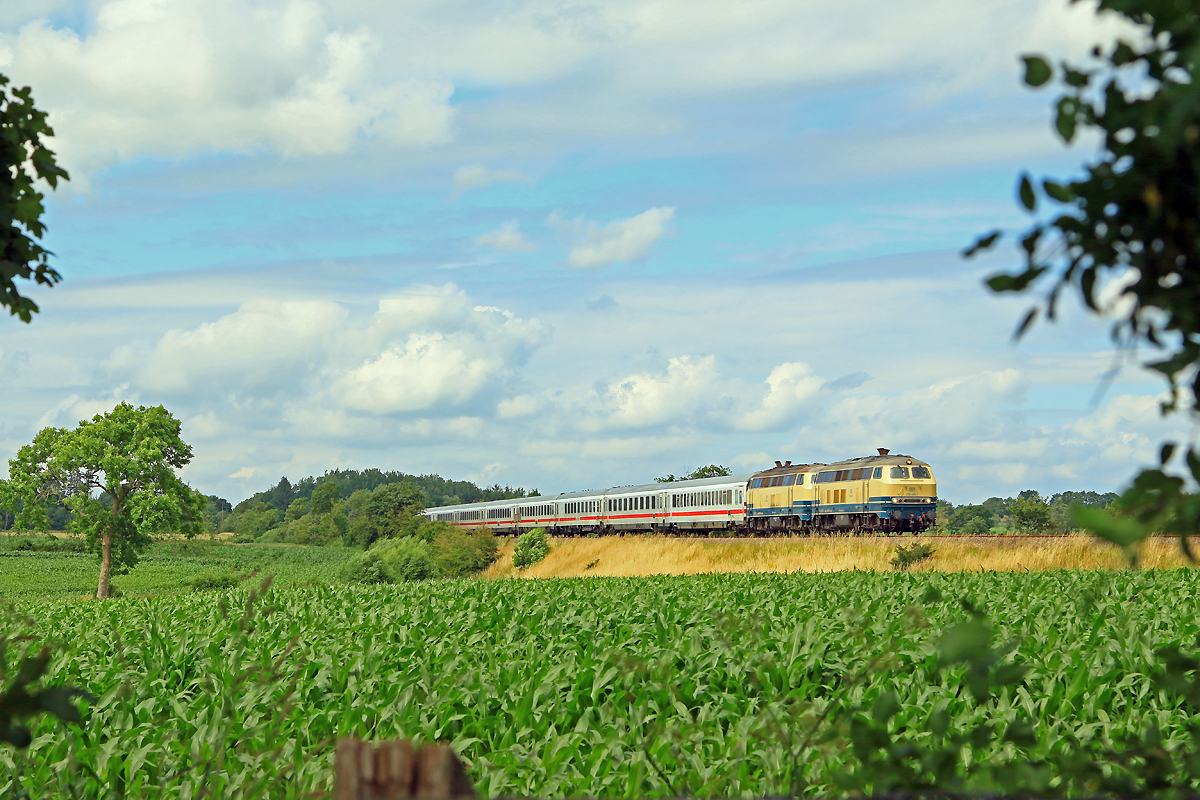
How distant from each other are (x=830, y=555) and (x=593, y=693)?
79.4 ft

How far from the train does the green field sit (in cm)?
2192

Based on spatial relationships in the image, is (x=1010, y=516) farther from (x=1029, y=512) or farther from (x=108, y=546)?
(x=108, y=546)

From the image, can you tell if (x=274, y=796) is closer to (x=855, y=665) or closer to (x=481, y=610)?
(x=855, y=665)

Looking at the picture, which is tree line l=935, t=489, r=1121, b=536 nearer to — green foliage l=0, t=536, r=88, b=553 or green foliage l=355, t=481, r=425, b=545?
green foliage l=355, t=481, r=425, b=545

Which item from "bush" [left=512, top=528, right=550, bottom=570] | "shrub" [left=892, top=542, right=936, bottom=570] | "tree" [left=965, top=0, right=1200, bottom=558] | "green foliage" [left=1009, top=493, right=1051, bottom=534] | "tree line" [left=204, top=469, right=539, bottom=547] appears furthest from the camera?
"tree line" [left=204, top=469, right=539, bottom=547]

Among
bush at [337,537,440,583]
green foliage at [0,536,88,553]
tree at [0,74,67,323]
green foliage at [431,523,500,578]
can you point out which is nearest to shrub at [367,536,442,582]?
bush at [337,537,440,583]

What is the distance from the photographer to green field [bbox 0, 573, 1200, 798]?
24.4ft

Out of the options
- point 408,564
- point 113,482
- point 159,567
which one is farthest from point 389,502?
point 408,564

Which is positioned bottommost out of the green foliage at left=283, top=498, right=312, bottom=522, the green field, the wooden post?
the green foliage at left=283, top=498, right=312, bottom=522

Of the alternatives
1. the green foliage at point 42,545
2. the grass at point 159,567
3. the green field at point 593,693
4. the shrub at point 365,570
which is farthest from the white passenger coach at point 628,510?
the green foliage at point 42,545

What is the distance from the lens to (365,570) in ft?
149

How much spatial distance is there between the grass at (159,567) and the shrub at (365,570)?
10.9 ft

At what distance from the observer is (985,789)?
2766 millimetres

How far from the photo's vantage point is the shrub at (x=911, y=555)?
92.6 feet
